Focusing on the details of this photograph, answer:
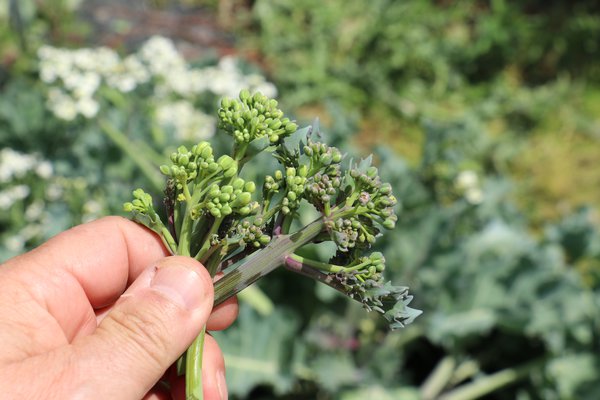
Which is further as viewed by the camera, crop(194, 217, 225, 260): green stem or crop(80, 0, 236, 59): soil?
crop(80, 0, 236, 59): soil

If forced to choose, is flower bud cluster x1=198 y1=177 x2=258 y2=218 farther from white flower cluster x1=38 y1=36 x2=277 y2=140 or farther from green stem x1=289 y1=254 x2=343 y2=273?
white flower cluster x1=38 y1=36 x2=277 y2=140

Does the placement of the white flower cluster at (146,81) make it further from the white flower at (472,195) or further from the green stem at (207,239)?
the green stem at (207,239)

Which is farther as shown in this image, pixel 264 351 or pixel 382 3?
pixel 382 3

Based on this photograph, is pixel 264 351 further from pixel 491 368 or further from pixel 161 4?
pixel 161 4

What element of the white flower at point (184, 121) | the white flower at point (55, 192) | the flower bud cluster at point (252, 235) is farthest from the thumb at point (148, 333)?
the white flower at point (184, 121)

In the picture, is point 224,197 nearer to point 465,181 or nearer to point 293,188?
point 293,188

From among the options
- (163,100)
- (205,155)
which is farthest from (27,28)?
(205,155)

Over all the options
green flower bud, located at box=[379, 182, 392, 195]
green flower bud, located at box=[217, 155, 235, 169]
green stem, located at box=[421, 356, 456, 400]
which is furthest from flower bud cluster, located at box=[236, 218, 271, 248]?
green stem, located at box=[421, 356, 456, 400]
